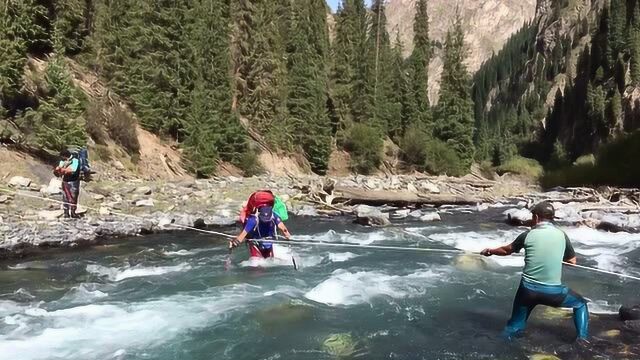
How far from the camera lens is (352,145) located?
5334cm

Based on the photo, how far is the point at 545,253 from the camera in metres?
7.57

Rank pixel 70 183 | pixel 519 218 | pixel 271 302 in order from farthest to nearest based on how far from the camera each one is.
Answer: pixel 519 218
pixel 70 183
pixel 271 302

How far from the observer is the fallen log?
27.0m

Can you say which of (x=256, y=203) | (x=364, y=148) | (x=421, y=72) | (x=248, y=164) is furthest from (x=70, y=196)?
(x=421, y=72)

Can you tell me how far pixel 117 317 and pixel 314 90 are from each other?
136 feet

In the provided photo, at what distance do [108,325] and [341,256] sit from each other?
24.1 ft

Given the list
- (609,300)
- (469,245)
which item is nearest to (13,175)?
(469,245)

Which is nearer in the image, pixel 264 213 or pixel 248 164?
pixel 264 213

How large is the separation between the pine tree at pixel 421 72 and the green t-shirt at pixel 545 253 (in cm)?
5466

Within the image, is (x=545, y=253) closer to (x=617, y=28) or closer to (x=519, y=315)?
(x=519, y=315)

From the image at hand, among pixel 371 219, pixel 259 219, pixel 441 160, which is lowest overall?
pixel 371 219

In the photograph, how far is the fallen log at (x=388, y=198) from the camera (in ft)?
88.4

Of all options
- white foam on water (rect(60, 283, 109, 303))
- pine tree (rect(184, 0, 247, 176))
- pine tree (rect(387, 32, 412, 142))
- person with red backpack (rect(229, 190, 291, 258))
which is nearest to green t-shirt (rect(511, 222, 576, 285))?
person with red backpack (rect(229, 190, 291, 258))

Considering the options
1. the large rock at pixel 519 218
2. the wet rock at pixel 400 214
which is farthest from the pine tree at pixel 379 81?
the large rock at pixel 519 218
